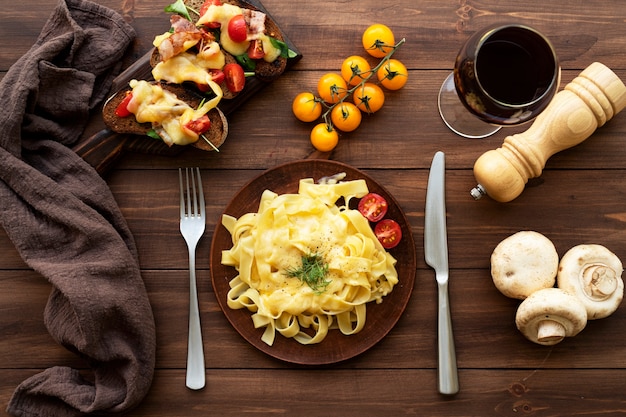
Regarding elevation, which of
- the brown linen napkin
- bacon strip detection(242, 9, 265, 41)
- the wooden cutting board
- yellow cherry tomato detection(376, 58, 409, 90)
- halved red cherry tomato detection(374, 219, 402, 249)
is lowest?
the brown linen napkin

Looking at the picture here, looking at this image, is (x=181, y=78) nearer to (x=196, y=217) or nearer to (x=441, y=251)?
(x=196, y=217)

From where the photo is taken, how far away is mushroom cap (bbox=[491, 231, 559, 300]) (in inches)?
98.3

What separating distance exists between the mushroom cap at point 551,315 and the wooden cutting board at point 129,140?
138cm

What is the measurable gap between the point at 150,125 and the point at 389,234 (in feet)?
3.51

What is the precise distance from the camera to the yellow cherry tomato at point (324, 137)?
2.56m

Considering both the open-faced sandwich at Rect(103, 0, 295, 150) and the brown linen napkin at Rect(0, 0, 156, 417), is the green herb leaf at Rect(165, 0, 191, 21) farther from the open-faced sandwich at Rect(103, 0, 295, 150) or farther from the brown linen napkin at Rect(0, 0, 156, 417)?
the brown linen napkin at Rect(0, 0, 156, 417)

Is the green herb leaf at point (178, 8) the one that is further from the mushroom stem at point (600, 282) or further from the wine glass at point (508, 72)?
the mushroom stem at point (600, 282)

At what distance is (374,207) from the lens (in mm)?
2553

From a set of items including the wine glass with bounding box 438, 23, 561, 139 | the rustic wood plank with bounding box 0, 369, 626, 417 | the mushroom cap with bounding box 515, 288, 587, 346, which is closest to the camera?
the wine glass with bounding box 438, 23, 561, 139

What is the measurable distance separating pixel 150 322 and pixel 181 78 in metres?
Result: 0.99

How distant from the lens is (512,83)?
2.21 m

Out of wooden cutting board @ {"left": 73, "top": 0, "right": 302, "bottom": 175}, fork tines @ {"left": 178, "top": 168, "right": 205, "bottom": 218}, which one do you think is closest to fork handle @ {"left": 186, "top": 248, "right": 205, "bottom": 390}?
fork tines @ {"left": 178, "top": 168, "right": 205, "bottom": 218}

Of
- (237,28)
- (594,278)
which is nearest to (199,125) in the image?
(237,28)

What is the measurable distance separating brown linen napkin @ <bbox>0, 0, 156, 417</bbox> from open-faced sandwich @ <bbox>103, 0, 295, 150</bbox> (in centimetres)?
23
